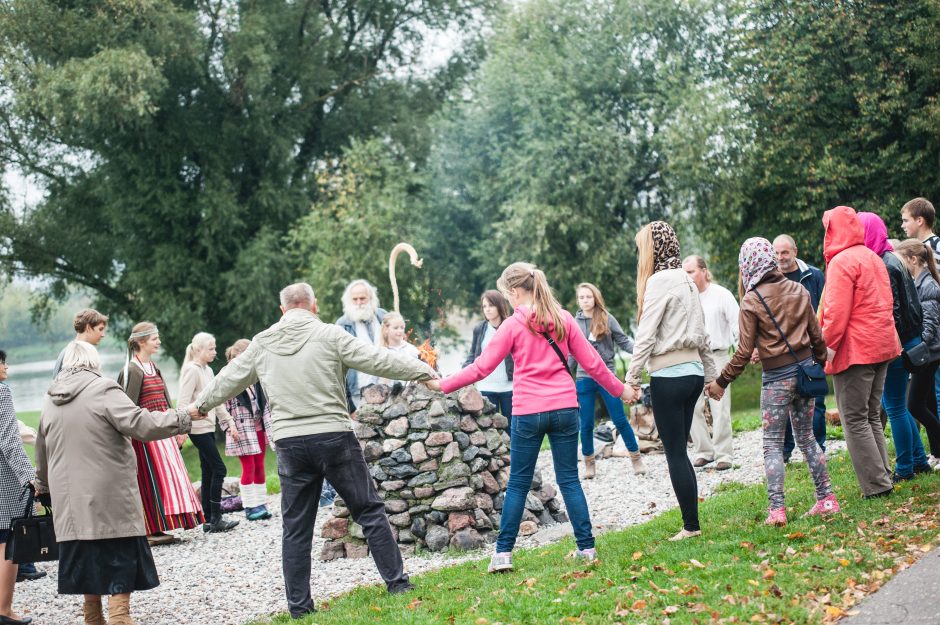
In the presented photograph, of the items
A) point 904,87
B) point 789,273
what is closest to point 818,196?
point 904,87

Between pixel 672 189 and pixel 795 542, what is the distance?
51.8 ft

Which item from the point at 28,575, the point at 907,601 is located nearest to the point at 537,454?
the point at 907,601

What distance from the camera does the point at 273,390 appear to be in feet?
20.4

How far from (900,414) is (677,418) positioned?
2335 mm

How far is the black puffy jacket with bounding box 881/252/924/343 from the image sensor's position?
285 inches

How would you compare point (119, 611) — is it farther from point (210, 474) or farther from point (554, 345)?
point (210, 474)

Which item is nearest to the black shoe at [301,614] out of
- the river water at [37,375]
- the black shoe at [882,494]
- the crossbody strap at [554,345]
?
the crossbody strap at [554,345]

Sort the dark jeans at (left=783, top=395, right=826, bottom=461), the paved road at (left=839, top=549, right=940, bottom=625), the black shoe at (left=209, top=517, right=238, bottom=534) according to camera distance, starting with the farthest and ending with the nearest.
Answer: the black shoe at (left=209, top=517, right=238, bottom=534)
the dark jeans at (left=783, top=395, right=826, bottom=461)
the paved road at (left=839, top=549, right=940, bottom=625)

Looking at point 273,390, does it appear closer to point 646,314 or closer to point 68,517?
point 68,517

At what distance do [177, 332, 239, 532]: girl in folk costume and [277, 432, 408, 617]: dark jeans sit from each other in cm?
453

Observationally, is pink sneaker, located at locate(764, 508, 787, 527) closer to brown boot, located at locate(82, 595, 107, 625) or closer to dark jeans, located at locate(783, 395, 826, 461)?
dark jeans, located at locate(783, 395, 826, 461)

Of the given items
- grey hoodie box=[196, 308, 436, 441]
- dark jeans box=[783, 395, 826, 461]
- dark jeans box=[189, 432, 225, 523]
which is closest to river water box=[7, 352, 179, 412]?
dark jeans box=[189, 432, 225, 523]

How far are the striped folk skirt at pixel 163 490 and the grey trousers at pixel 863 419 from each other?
555 cm

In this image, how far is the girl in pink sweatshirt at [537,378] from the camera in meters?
6.18
